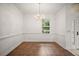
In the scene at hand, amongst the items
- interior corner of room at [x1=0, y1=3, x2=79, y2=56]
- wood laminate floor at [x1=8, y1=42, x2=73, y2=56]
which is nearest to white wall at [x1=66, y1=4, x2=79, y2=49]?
interior corner of room at [x1=0, y1=3, x2=79, y2=56]

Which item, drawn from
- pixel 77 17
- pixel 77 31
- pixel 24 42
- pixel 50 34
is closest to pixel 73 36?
pixel 77 31

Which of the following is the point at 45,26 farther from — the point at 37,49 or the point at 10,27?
the point at 10,27

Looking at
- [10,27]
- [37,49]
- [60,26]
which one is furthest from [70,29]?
[10,27]

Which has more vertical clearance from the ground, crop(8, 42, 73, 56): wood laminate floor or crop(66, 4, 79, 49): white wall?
crop(66, 4, 79, 49): white wall

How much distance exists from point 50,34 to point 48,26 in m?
0.30

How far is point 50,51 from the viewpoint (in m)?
3.41

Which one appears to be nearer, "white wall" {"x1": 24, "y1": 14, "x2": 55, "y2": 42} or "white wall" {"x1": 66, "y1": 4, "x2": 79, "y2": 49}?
"white wall" {"x1": 24, "y1": 14, "x2": 55, "y2": 42}

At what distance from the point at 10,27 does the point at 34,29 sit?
729mm

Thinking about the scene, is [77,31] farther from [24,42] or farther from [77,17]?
[24,42]

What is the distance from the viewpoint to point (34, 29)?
3.45m

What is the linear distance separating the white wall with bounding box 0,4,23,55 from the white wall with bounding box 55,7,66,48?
1.03 metres

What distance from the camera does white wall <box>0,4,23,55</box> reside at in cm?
329

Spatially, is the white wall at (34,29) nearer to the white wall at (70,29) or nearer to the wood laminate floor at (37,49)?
the wood laminate floor at (37,49)

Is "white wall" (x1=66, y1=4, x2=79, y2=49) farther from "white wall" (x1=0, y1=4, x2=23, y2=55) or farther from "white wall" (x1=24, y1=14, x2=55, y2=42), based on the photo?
"white wall" (x1=0, y1=4, x2=23, y2=55)
